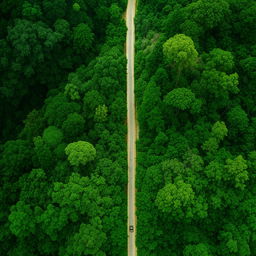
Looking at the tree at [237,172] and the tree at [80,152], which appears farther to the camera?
the tree at [80,152]

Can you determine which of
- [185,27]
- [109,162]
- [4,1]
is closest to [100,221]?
[109,162]

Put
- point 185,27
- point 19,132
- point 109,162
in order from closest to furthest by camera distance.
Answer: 1. point 109,162
2. point 185,27
3. point 19,132

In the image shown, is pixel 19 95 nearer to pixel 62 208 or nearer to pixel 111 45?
pixel 111 45

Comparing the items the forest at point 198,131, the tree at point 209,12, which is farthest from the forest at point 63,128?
the tree at point 209,12

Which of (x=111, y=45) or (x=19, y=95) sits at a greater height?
(x=111, y=45)

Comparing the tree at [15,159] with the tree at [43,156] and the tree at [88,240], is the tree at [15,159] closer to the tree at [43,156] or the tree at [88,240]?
the tree at [43,156]

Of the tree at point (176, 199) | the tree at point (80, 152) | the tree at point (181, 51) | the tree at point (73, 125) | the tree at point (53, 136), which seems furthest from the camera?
the tree at point (73, 125)
